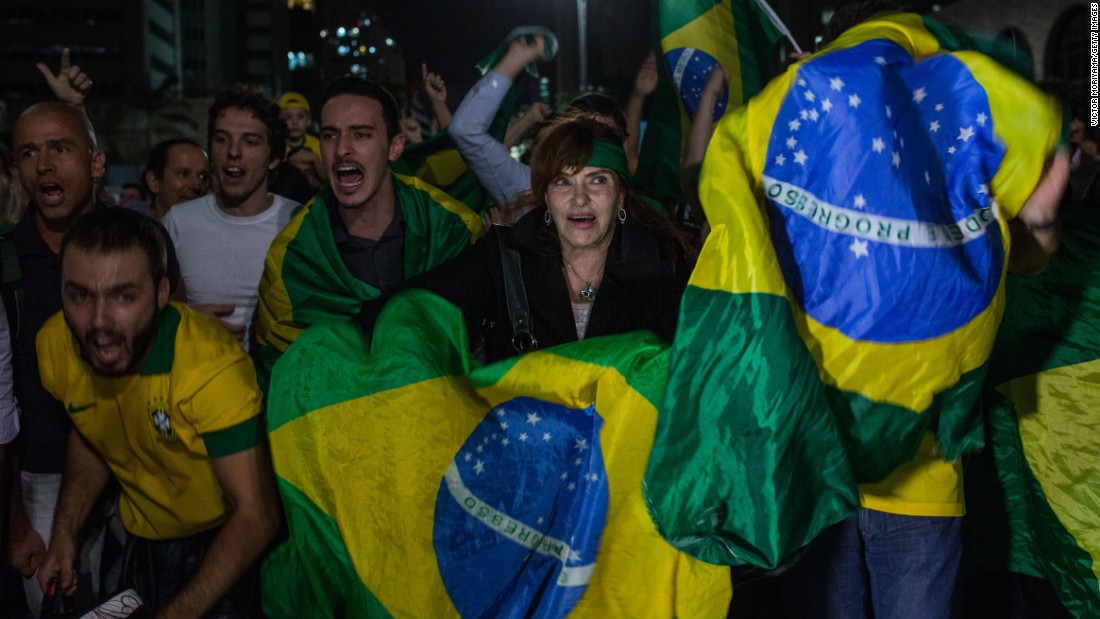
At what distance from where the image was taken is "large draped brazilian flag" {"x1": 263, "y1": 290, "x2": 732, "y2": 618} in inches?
104

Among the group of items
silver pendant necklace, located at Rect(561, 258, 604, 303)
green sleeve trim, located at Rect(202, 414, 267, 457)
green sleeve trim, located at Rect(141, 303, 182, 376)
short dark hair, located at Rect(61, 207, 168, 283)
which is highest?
short dark hair, located at Rect(61, 207, 168, 283)

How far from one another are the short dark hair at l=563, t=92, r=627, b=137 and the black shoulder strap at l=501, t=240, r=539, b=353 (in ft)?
Result: 1.72

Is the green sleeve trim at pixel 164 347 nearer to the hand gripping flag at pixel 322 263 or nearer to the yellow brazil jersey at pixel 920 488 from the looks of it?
the hand gripping flag at pixel 322 263

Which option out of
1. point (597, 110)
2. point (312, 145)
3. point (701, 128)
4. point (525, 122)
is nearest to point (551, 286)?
point (597, 110)

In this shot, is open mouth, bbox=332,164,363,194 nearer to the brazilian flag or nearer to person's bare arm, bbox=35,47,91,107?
the brazilian flag

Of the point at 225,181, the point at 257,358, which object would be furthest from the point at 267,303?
the point at 225,181

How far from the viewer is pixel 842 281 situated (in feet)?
7.92

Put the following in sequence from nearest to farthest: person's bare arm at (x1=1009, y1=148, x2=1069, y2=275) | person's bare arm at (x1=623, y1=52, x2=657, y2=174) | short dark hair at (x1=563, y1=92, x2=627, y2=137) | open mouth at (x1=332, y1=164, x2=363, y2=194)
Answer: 1. person's bare arm at (x1=1009, y1=148, x2=1069, y2=275)
2. short dark hair at (x1=563, y1=92, x2=627, y2=137)
3. open mouth at (x1=332, y1=164, x2=363, y2=194)
4. person's bare arm at (x1=623, y1=52, x2=657, y2=174)

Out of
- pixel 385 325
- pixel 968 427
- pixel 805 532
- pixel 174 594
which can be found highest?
pixel 385 325

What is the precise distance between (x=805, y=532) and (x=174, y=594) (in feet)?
6.40

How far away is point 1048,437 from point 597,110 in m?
1.75

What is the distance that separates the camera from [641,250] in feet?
11.0

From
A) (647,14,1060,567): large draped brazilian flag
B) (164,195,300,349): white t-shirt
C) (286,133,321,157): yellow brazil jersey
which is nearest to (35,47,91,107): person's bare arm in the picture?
(164,195,300,349): white t-shirt

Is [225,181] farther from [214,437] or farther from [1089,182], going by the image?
[1089,182]
